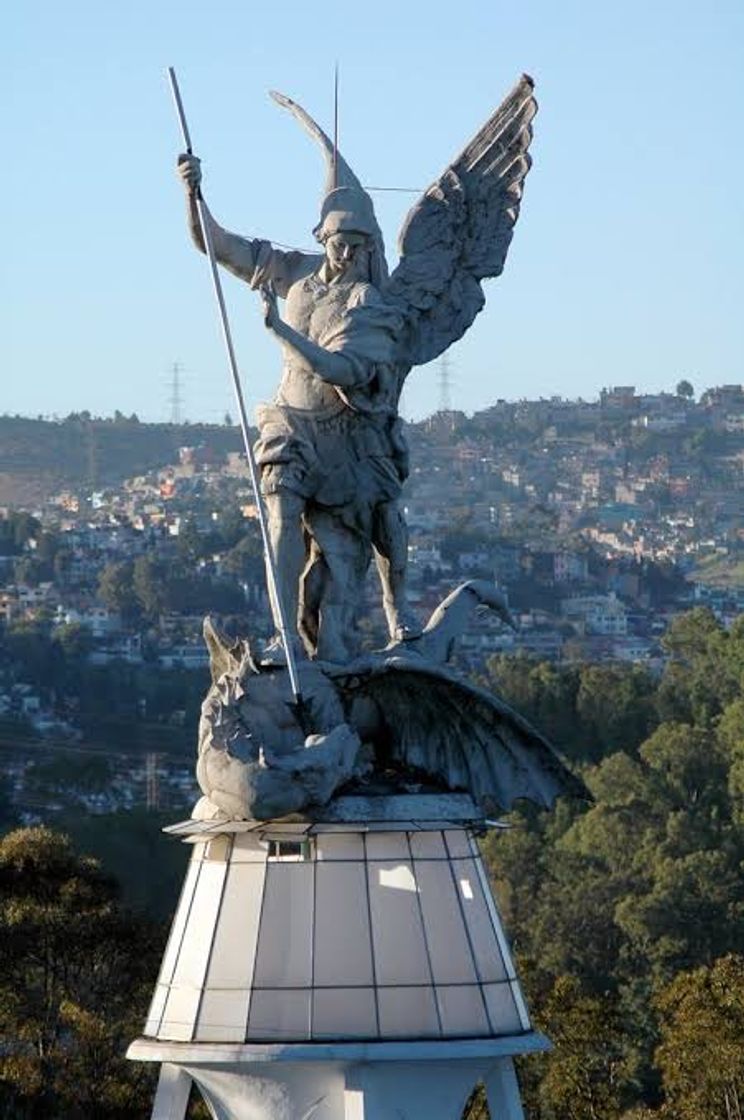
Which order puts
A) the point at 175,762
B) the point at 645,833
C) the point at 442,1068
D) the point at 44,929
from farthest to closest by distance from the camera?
1. the point at 175,762
2. the point at 645,833
3. the point at 44,929
4. the point at 442,1068

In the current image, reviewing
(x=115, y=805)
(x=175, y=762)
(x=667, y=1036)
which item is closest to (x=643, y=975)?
(x=667, y=1036)

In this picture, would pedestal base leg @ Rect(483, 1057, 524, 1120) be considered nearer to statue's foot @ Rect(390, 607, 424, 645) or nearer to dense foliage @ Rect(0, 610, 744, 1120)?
statue's foot @ Rect(390, 607, 424, 645)

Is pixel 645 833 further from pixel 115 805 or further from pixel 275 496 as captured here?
pixel 275 496

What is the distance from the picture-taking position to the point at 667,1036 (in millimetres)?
48688

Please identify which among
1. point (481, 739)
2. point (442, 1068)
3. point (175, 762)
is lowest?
point (175, 762)

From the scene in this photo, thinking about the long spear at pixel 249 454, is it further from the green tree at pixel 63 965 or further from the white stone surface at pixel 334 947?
the green tree at pixel 63 965

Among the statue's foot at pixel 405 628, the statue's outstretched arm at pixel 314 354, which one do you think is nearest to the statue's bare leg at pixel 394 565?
the statue's foot at pixel 405 628

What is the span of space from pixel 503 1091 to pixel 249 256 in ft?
15.1

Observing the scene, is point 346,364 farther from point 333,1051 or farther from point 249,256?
point 333,1051

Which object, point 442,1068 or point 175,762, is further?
point 175,762

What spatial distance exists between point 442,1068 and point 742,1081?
85.1 feet

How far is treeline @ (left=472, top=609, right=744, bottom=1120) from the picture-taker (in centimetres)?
4697

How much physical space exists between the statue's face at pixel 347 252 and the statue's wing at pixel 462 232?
0.31 m

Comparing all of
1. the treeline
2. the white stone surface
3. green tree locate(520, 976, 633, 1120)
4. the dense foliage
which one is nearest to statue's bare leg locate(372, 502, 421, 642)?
the white stone surface
